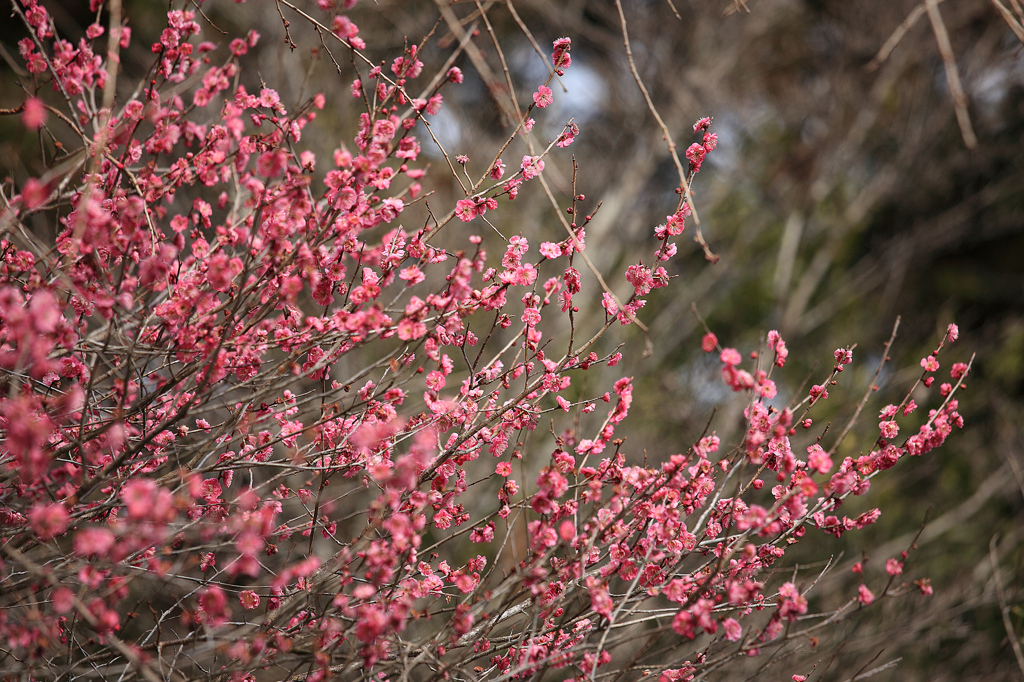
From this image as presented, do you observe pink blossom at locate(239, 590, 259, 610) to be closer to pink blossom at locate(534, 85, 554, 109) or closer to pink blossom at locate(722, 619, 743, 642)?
pink blossom at locate(722, 619, 743, 642)

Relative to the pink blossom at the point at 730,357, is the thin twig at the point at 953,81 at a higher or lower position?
higher

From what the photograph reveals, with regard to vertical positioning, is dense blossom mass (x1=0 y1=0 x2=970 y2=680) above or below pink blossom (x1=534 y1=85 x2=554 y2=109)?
below

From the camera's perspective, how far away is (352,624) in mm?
2131

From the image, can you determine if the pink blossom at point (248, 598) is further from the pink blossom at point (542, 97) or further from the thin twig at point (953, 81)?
the thin twig at point (953, 81)

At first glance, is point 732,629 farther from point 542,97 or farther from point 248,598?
point 542,97

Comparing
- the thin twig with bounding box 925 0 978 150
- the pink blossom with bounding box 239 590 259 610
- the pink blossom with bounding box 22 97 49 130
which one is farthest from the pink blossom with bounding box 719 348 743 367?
the pink blossom with bounding box 22 97 49 130

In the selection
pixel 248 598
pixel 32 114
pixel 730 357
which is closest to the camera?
pixel 32 114

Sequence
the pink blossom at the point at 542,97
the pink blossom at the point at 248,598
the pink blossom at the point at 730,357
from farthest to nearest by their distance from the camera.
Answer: the pink blossom at the point at 542,97 → the pink blossom at the point at 248,598 → the pink blossom at the point at 730,357

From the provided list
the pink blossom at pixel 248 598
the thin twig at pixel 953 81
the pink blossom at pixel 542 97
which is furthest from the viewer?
the pink blossom at pixel 542 97

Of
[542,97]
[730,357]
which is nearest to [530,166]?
[542,97]

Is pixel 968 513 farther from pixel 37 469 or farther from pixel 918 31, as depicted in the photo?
pixel 37 469

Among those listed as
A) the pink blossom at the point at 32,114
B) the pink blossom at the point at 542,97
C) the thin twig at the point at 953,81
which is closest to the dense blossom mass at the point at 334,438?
the pink blossom at the point at 542,97

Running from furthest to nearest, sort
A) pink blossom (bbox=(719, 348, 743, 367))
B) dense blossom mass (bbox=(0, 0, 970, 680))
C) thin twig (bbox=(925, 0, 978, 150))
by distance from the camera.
Result: 1. pink blossom (bbox=(719, 348, 743, 367))
2. dense blossom mass (bbox=(0, 0, 970, 680))
3. thin twig (bbox=(925, 0, 978, 150))

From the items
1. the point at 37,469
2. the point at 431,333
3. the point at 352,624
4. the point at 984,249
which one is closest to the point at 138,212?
the point at 37,469
